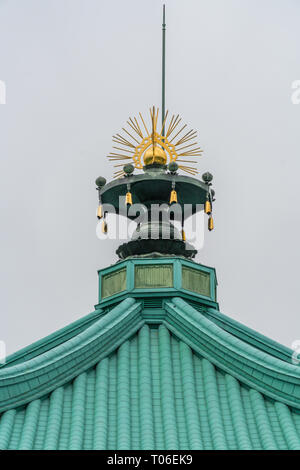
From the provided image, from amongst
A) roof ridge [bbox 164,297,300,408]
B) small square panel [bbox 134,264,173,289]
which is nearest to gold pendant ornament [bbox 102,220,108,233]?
small square panel [bbox 134,264,173,289]

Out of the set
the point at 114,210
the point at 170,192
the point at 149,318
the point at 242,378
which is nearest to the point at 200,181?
the point at 170,192

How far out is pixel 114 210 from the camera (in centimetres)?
3103

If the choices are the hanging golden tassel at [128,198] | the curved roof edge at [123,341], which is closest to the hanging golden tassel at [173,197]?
the hanging golden tassel at [128,198]

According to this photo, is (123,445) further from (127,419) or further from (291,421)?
(291,421)

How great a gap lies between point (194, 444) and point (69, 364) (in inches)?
162

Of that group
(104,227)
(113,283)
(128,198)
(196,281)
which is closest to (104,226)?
(104,227)

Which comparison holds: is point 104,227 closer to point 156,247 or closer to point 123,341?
point 156,247

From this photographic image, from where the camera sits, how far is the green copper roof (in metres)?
22.4

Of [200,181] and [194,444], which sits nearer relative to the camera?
[194,444]

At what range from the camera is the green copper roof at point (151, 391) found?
2241 centimetres

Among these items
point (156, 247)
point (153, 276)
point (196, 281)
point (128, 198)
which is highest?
point (128, 198)

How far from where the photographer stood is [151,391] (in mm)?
24234

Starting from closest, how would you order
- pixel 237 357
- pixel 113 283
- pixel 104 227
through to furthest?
1. pixel 237 357
2. pixel 113 283
3. pixel 104 227

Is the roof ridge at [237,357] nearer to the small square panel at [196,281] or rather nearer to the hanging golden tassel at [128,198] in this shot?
the small square panel at [196,281]
